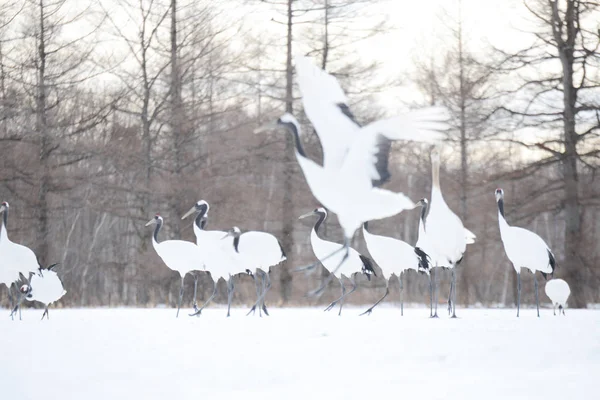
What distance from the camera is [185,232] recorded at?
18250 mm

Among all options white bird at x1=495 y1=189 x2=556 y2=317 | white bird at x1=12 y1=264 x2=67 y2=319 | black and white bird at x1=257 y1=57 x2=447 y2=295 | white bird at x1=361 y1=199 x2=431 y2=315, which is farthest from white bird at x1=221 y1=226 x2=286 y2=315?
black and white bird at x1=257 y1=57 x2=447 y2=295

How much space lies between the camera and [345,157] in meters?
6.79

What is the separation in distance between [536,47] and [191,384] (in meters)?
12.6

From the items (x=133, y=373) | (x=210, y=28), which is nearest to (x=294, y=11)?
(x=210, y=28)

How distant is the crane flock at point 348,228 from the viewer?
6695 millimetres

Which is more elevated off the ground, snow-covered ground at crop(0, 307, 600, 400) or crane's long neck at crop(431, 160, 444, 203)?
crane's long neck at crop(431, 160, 444, 203)

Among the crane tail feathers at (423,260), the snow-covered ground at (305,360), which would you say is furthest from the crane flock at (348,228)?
the snow-covered ground at (305,360)

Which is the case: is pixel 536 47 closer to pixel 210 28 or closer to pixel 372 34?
pixel 372 34

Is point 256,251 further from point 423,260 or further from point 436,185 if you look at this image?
point 436,185

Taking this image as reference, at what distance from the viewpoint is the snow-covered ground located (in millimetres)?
5887

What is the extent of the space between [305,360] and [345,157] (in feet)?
5.42

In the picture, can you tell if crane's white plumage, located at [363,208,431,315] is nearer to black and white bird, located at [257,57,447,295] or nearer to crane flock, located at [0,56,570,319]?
crane flock, located at [0,56,570,319]

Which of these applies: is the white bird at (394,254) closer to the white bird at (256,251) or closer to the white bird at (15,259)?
the white bird at (256,251)

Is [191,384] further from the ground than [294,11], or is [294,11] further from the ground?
[294,11]
